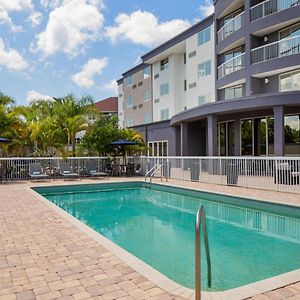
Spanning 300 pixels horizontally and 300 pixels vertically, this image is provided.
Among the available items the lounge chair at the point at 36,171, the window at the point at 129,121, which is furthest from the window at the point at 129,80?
the lounge chair at the point at 36,171

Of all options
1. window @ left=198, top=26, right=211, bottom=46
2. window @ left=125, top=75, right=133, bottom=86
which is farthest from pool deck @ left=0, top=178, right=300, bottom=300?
window @ left=125, top=75, right=133, bottom=86

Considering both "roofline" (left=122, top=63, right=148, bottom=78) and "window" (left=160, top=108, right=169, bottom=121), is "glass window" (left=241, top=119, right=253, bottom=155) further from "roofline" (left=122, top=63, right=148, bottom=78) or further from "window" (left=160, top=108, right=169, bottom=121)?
"roofline" (left=122, top=63, right=148, bottom=78)

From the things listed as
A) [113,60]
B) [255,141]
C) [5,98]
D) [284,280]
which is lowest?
[284,280]

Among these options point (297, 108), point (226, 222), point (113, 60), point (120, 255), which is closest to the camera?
point (120, 255)

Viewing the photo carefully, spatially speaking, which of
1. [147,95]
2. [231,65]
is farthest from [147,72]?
[231,65]

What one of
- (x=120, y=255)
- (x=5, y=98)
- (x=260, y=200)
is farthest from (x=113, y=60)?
(x=120, y=255)

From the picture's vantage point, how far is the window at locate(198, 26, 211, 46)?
26756mm

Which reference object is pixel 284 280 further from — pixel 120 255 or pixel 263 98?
pixel 263 98

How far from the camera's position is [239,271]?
18.9 ft

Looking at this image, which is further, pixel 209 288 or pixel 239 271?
pixel 239 271

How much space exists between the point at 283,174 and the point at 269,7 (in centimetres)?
1265

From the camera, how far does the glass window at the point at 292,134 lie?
19.3 m

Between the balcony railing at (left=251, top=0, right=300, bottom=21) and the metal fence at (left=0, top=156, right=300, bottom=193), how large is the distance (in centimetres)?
1070

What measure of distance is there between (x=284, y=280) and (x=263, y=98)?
1396 centimetres
